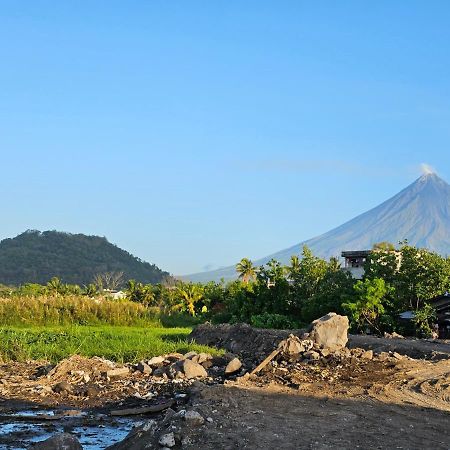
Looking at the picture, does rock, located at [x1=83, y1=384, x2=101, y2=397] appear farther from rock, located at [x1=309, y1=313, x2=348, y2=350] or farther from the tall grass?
the tall grass

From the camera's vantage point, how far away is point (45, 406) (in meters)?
11.2

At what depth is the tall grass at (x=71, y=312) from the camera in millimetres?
27312

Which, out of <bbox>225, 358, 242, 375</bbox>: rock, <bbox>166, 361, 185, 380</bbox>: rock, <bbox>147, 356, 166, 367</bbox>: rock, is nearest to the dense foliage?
<bbox>225, 358, 242, 375</bbox>: rock

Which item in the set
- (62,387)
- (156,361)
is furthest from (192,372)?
(62,387)

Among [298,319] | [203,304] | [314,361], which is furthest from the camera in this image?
[203,304]

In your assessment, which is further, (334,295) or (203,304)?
(203,304)

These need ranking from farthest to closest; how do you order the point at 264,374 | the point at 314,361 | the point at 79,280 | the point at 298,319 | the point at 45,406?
1. the point at 79,280
2. the point at 298,319
3. the point at 314,361
4. the point at 264,374
5. the point at 45,406

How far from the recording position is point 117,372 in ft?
43.8

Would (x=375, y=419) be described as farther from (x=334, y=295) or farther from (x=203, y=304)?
(x=203, y=304)

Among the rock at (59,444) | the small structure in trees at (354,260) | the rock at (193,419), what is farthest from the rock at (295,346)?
the small structure in trees at (354,260)

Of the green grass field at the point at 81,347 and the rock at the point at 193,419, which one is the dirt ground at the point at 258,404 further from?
the green grass field at the point at 81,347

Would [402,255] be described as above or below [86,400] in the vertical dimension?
above

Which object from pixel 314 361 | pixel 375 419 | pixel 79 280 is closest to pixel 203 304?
pixel 314 361

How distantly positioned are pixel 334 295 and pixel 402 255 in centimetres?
319
